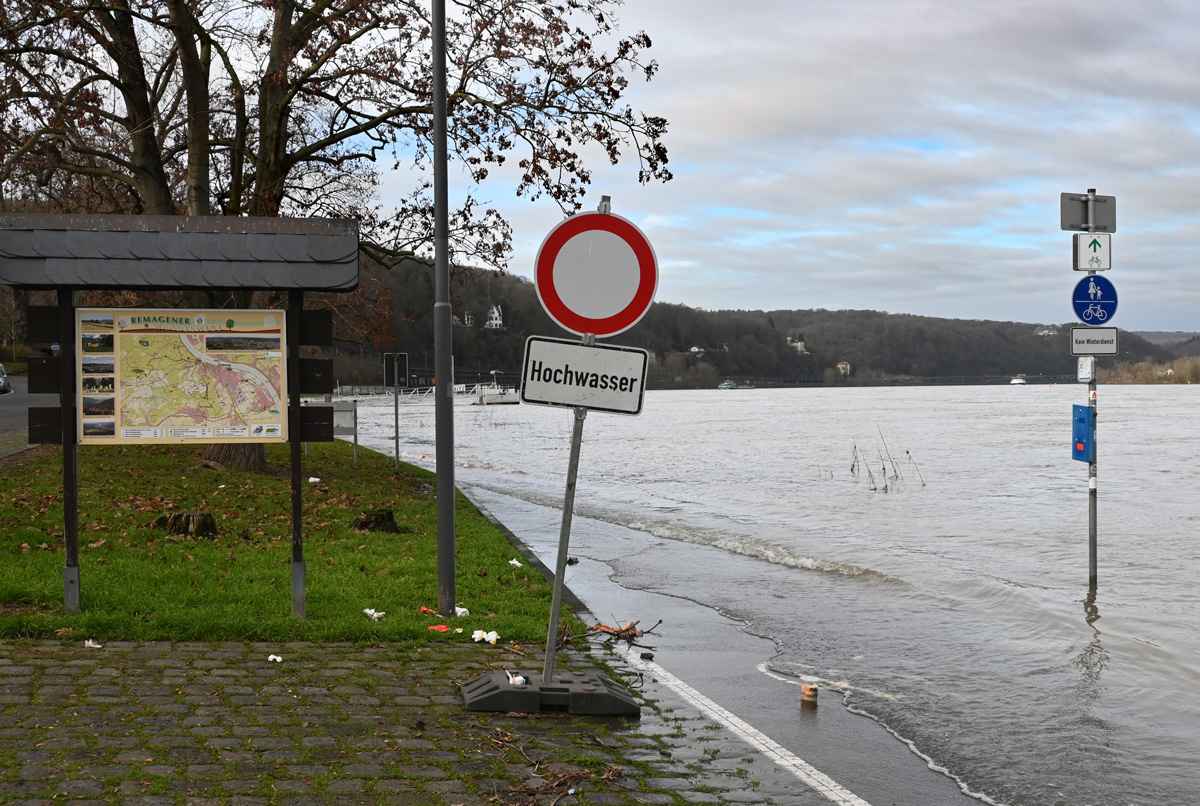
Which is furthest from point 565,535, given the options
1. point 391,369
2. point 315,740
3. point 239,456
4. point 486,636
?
point 391,369

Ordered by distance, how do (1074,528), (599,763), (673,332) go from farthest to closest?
(673,332) → (1074,528) → (599,763)

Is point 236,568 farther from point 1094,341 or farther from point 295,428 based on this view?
point 1094,341

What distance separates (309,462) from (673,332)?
13852 cm

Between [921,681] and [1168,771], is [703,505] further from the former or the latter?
[1168,771]

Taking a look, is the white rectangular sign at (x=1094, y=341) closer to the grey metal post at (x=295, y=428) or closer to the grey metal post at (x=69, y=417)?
the grey metal post at (x=295, y=428)

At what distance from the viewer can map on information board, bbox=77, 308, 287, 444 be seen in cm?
720

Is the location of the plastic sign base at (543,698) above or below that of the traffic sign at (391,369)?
below

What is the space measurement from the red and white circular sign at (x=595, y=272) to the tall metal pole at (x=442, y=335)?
91.6 inches

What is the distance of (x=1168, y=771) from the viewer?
5.50 m

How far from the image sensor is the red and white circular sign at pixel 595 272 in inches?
215

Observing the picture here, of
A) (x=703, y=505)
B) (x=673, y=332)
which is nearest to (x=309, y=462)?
(x=703, y=505)

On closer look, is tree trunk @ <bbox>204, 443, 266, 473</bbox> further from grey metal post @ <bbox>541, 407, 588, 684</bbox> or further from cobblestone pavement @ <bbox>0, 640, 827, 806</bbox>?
grey metal post @ <bbox>541, 407, 588, 684</bbox>

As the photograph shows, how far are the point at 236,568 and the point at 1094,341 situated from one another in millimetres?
8571

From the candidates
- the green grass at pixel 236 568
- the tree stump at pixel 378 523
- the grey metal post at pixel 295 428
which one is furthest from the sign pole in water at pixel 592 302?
the tree stump at pixel 378 523
